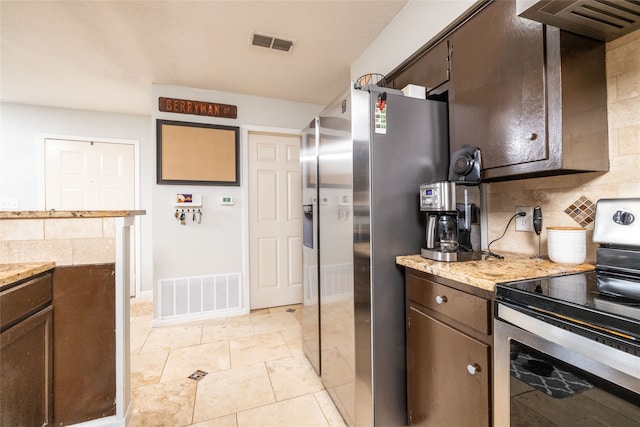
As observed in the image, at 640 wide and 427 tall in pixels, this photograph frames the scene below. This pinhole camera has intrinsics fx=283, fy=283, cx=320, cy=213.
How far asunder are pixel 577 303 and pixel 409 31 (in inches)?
75.5

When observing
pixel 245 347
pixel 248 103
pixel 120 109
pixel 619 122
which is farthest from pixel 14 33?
pixel 619 122

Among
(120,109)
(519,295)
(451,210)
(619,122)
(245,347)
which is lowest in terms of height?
(245,347)

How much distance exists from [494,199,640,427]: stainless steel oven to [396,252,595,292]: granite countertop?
52mm

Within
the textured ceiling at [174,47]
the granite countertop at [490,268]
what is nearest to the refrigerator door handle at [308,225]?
the granite countertop at [490,268]

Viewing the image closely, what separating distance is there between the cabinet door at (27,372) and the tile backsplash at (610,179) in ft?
7.61

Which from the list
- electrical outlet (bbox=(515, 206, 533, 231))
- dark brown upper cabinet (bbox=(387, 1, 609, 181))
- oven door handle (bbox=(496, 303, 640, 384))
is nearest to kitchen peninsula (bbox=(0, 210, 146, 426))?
oven door handle (bbox=(496, 303, 640, 384))

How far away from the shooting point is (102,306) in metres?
1.43

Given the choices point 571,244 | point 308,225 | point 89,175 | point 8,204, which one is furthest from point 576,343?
point 8,204

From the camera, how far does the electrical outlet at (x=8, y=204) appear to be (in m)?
3.40

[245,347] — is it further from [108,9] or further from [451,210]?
[108,9]

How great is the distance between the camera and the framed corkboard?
2.98 metres

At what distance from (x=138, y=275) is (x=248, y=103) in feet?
8.84

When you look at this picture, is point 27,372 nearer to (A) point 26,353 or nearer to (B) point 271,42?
(A) point 26,353

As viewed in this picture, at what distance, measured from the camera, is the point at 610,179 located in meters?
1.17
